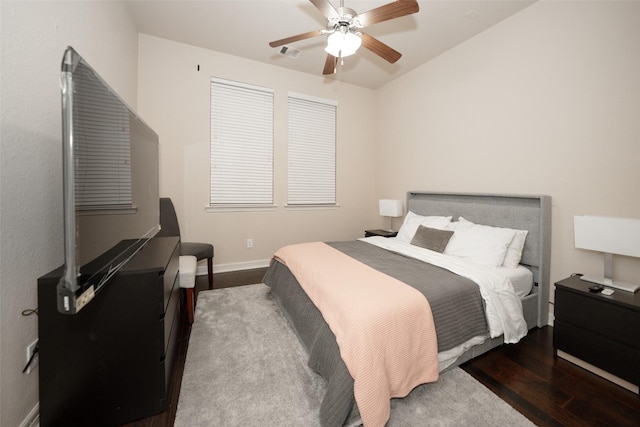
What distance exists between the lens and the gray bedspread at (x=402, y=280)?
4.12ft

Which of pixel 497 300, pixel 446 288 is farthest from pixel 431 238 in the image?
pixel 446 288

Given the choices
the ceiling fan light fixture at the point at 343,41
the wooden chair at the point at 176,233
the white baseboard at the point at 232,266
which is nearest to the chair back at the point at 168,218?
the wooden chair at the point at 176,233

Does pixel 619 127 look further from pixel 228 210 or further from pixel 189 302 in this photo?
pixel 228 210

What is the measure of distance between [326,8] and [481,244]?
7.64ft

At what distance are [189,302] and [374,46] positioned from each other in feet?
8.99

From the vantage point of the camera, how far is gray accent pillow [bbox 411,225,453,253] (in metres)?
2.66

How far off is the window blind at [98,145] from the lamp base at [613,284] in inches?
124

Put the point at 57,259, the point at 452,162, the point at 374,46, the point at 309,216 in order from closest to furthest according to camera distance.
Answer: the point at 57,259
the point at 374,46
the point at 452,162
the point at 309,216

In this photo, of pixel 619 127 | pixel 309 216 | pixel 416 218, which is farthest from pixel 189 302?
pixel 619 127

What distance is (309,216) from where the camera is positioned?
4277 mm

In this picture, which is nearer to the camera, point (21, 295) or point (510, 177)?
point (21, 295)

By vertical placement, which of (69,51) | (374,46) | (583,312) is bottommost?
(583,312)

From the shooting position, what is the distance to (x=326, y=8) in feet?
5.94

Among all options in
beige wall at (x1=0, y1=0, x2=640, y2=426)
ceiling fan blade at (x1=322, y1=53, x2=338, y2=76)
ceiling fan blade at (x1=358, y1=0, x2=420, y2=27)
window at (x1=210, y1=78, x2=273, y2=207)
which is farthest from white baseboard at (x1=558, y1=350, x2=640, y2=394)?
window at (x1=210, y1=78, x2=273, y2=207)
